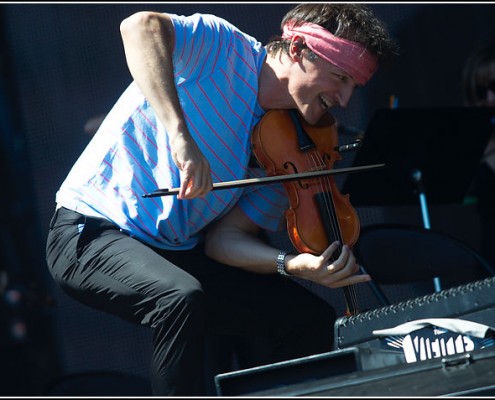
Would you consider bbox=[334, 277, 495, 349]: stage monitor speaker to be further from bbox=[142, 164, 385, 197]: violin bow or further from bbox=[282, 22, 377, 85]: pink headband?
bbox=[282, 22, 377, 85]: pink headband

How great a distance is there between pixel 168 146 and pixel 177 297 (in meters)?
0.42

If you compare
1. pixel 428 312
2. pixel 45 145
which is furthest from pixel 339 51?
pixel 45 145

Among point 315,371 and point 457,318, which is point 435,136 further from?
point 315,371

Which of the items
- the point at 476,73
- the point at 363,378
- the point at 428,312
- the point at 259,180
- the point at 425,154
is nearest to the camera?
the point at 363,378

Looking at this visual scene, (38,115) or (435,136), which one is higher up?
(38,115)

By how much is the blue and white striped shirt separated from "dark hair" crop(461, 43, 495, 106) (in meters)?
1.54

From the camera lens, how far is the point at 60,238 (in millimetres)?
2715

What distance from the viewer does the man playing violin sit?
8.10ft

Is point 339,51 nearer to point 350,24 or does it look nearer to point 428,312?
point 350,24

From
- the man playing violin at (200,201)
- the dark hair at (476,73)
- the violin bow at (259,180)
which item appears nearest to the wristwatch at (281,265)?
the man playing violin at (200,201)

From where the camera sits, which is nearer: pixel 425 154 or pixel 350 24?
pixel 350 24

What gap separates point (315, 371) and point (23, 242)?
217 centimetres

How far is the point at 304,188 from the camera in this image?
8.87 ft

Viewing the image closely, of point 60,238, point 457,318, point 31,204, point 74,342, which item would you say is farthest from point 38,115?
point 457,318
